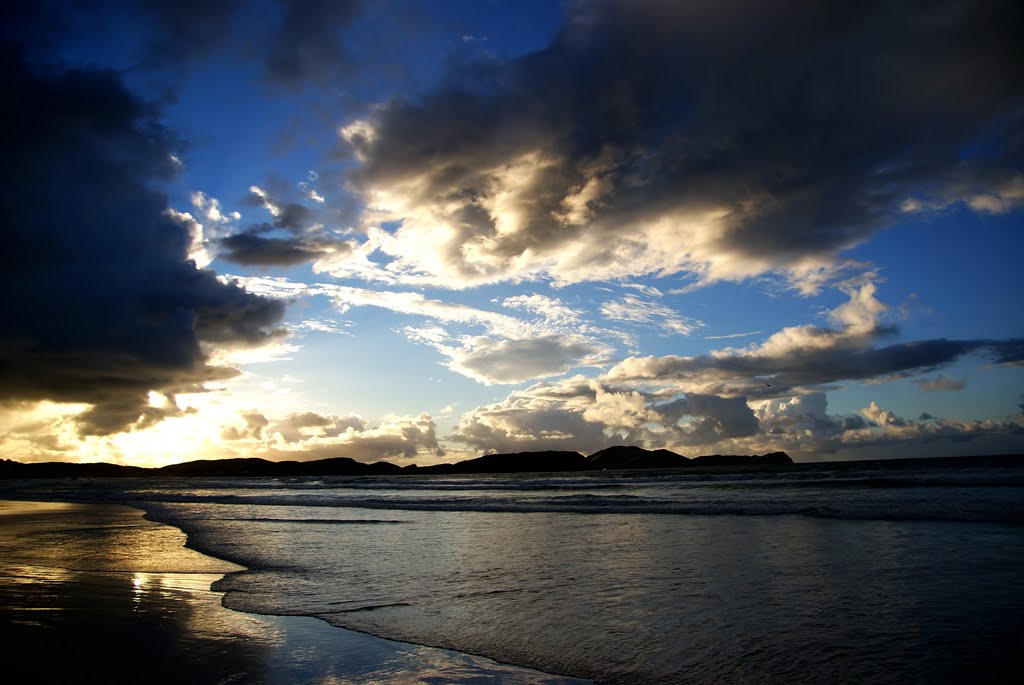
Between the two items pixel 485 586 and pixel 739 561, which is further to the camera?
pixel 739 561

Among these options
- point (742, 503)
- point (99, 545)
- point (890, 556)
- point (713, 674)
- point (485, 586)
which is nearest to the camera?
point (713, 674)

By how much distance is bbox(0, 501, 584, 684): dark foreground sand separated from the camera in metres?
5.10

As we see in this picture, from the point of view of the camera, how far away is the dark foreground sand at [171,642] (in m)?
5.10

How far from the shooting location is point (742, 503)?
21.6 metres

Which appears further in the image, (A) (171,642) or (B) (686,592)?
(B) (686,592)

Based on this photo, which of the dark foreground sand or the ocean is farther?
the ocean

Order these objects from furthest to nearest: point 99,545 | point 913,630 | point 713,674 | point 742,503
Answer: point 742,503 < point 99,545 < point 913,630 < point 713,674

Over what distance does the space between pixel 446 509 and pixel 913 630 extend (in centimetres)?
2041

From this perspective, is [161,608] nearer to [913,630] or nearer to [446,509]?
[913,630]

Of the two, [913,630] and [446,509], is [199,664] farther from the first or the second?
[446,509]

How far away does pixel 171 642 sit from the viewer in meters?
6.13

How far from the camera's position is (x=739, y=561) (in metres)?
9.91

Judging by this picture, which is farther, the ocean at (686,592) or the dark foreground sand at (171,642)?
the ocean at (686,592)

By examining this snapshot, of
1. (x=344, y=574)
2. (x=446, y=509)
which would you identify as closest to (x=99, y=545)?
(x=344, y=574)
